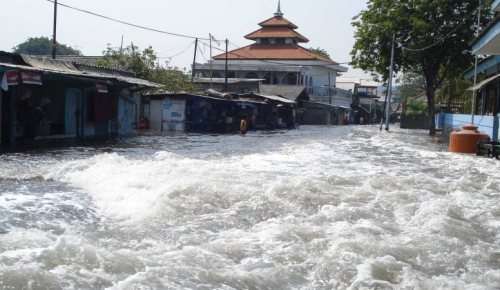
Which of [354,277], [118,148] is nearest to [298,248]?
[354,277]

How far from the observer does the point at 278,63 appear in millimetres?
50750

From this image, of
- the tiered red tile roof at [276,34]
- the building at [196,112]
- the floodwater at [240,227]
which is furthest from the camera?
the tiered red tile roof at [276,34]

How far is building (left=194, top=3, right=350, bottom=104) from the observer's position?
50.2 m

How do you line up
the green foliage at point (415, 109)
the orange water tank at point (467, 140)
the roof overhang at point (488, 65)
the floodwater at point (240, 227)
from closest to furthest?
the floodwater at point (240, 227) → the orange water tank at point (467, 140) → the roof overhang at point (488, 65) → the green foliage at point (415, 109)

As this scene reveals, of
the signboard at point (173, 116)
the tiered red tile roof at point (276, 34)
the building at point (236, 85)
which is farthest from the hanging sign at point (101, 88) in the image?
the tiered red tile roof at point (276, 34)

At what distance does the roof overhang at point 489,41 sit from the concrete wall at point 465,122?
242 cm

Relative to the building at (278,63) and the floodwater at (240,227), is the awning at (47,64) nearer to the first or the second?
the floodwater at (240,227)

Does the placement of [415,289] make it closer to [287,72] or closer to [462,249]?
[462,249]

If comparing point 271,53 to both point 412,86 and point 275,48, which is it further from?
point 412,86

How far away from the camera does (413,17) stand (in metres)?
30.5

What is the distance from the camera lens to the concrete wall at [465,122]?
1844 cm

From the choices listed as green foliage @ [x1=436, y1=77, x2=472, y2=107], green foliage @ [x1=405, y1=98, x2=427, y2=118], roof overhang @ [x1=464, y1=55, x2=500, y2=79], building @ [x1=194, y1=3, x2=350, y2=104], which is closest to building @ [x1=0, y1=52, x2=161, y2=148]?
roof overhang @ [x1=464, y1=55, x2=500, y2=79]

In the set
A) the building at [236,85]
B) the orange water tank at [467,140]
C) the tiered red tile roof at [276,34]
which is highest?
the tiered red tile roof at [276,34]

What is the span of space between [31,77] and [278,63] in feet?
127
